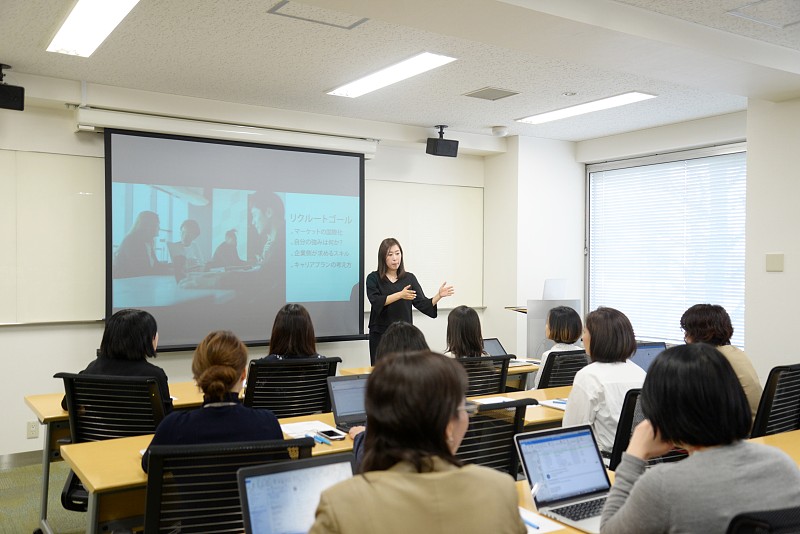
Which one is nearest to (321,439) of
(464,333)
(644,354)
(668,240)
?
(464,333)

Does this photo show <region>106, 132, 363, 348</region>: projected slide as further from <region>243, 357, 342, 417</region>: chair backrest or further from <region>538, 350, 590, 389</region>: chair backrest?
<region>538, 350, 590, 389</region>: chair backrest

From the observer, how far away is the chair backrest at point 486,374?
4.08m

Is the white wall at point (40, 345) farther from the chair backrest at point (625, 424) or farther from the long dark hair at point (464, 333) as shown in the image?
the chair backrest at point (625, 424)

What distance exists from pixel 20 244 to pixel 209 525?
405 cm

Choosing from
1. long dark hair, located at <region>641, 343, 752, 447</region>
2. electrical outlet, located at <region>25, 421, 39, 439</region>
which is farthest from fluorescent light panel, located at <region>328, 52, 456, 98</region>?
electrical outlet, located at <region>25, 421, 39, 439</region>

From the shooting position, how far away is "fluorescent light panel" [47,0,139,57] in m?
3.80

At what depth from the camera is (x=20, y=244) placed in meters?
5.39

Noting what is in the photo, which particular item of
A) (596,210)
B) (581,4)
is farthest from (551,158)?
(581,4)

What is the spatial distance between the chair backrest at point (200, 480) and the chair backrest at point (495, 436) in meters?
0.71

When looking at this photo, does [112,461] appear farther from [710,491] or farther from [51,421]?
[710,491]

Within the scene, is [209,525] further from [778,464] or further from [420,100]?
[420,100]

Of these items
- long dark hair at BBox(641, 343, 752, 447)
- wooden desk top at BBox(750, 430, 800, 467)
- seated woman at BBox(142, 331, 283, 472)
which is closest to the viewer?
long dark hair at BBox(641, 343, 752, 447)

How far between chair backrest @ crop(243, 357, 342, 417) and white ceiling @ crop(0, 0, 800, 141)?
183cm

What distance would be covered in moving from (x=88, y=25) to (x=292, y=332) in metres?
2.18
